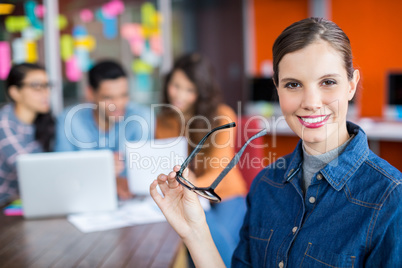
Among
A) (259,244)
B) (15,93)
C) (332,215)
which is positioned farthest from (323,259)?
(15,93)

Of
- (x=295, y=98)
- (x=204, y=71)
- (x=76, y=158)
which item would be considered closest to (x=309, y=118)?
(x=295, y=98)

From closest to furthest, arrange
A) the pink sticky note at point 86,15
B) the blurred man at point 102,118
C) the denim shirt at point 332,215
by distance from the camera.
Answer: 1. the denim shirt at point 332,215
2. the blurred man at point 102,118
3. the pink sticky note at point 86,15

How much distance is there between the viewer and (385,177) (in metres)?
0.94

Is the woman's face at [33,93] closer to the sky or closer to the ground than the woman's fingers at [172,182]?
closer to the sky

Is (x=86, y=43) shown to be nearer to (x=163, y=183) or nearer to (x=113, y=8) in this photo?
(x=113, y=8)

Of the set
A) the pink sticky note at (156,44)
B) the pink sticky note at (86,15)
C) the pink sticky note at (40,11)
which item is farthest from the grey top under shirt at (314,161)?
the pink sticky note at (156,44)

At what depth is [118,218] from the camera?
6.64 feet

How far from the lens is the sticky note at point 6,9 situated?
3.36 meters

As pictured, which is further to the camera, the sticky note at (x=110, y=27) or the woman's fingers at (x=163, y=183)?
the sticky note at (x=110, y=27)

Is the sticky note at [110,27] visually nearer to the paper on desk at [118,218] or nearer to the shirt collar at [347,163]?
the paper on desk at [118,218]

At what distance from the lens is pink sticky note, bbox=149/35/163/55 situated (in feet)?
16.2

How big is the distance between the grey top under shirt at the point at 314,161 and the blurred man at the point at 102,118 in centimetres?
176

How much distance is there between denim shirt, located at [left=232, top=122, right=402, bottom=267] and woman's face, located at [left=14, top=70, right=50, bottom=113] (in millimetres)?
2132

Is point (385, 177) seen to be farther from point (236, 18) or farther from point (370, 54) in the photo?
point (236, 18)
